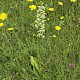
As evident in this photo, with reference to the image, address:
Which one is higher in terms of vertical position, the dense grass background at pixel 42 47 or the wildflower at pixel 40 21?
the wildflower at pixel 40 21

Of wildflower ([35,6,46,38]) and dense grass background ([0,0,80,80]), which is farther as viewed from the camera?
wildflower ([35,6,46,38])

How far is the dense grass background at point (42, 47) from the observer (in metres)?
2.82

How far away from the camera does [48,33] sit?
10.9 feet

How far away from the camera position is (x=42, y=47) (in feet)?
10.0

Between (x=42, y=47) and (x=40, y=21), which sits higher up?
(x=40, y=21)

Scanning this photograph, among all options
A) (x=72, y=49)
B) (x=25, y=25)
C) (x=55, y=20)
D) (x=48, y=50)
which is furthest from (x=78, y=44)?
(x=25, y=25)

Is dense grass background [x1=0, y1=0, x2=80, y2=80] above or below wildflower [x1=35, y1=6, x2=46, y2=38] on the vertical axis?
below

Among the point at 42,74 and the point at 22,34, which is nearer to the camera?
the point at 42,74

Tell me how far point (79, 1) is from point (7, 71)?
1.65m

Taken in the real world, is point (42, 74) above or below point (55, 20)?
below

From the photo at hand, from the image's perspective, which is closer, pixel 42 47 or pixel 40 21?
pixel 42 47

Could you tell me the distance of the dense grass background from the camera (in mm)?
2818

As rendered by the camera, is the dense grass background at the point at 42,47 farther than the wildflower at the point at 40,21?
No

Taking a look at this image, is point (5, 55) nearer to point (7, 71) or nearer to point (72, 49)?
point (7, 71)
